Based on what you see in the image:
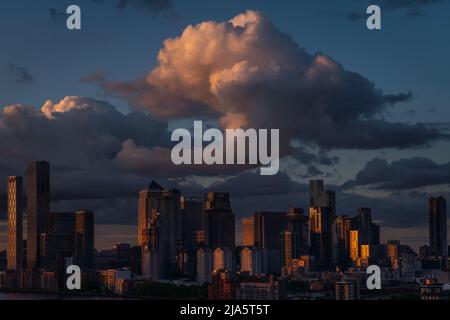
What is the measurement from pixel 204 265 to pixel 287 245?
32.7 m

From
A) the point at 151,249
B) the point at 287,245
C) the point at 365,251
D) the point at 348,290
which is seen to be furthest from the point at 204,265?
the point at 348,290

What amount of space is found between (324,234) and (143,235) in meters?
36.0

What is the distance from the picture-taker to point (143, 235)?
17000cm

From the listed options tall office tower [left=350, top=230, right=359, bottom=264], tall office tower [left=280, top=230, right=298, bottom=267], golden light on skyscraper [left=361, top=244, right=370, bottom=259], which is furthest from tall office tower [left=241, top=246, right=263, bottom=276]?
tall office tower [left=350, top=230, right=359, bottom=264]

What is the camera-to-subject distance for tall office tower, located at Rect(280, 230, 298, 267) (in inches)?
6540

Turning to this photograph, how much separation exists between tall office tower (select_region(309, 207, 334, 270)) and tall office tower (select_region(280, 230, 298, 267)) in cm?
379

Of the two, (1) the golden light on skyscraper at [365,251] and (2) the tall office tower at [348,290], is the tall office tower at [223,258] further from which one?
(2) the tall office tower at [348,290]

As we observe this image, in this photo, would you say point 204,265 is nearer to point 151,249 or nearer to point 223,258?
point 223,258

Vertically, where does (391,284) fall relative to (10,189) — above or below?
below

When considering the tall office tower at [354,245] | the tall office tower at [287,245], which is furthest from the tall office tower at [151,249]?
the tall office tower at [354,245]

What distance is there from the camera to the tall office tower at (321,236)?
167637 mm

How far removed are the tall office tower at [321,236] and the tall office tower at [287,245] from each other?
3789mm
